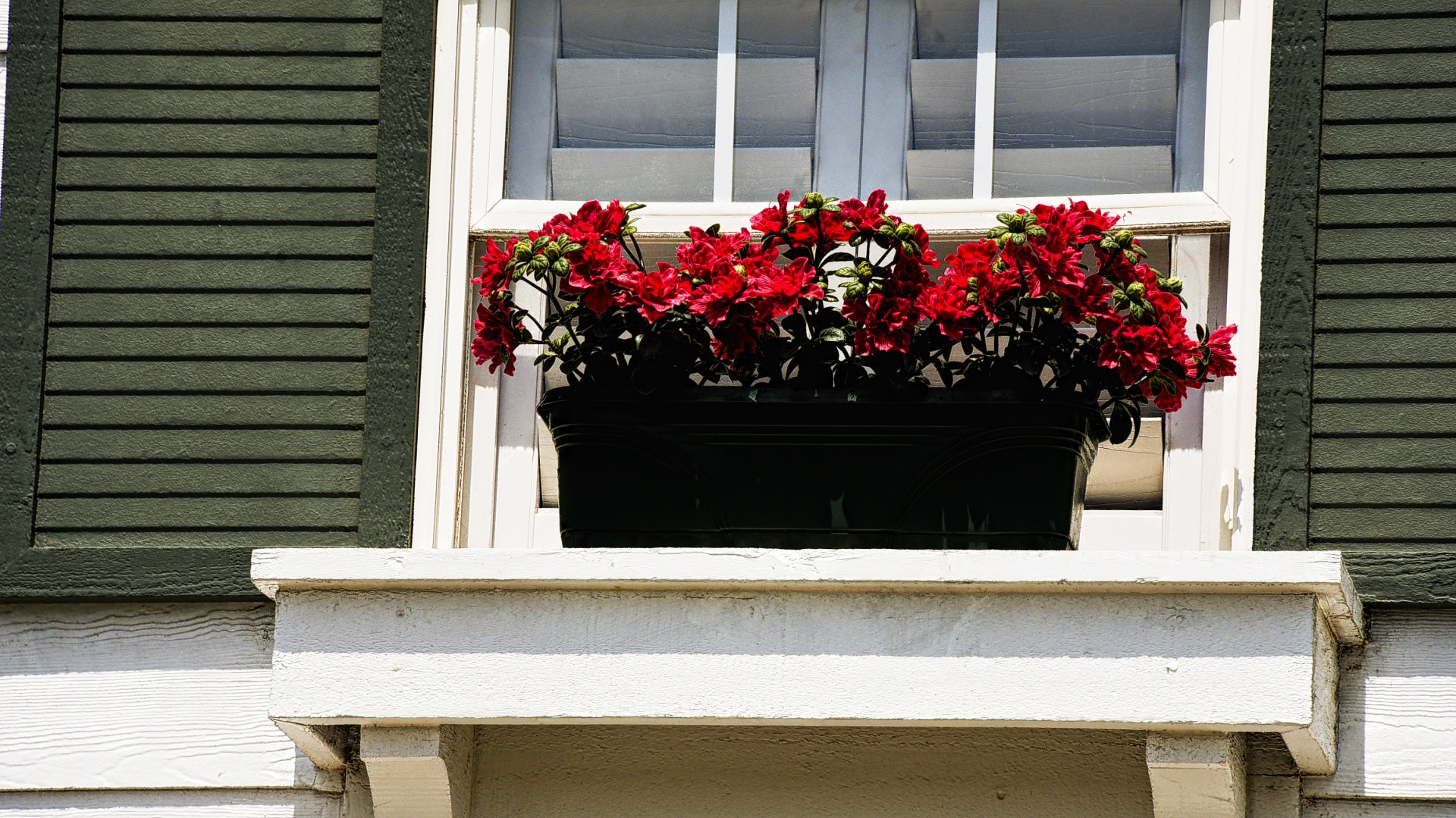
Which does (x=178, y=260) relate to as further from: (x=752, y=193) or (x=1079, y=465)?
(x=1079, y=465)

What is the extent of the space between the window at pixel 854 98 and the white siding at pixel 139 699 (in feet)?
3.35

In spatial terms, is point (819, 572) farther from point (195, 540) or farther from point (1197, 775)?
point (195, 540)

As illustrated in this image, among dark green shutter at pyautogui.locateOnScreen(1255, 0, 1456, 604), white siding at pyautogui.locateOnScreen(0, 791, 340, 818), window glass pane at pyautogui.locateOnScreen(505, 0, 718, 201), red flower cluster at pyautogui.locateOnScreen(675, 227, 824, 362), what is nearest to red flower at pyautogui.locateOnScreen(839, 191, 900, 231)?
red flower cluster at pyautogui.locateOnScreen(675, 227, 824, 362)

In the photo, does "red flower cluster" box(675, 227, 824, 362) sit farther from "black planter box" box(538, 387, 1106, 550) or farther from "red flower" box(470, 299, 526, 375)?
"red flower" box(470, 299, 526, 375)

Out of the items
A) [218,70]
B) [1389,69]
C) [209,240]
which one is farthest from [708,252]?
[1389,69]

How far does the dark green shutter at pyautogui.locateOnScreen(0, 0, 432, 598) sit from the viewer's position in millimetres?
3340

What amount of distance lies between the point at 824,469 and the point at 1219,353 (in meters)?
0.67

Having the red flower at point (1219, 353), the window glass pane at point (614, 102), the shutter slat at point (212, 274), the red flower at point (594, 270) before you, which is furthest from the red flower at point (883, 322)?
the shutter slat at point (212, 274)

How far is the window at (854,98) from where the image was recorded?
3.46m

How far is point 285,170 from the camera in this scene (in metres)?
3.46

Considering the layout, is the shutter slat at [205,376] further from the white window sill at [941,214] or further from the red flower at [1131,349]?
the red flower at [1131,349]

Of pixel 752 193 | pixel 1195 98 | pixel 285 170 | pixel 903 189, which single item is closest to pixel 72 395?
pixel 285 170

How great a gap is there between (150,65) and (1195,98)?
1958mm

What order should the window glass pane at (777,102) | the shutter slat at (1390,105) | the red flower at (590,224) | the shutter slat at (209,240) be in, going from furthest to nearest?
the window glass pane at (777,102) → the shutter slat at (209,240) → the shutter slat at (1390,105) → the red flower at (590,224)
